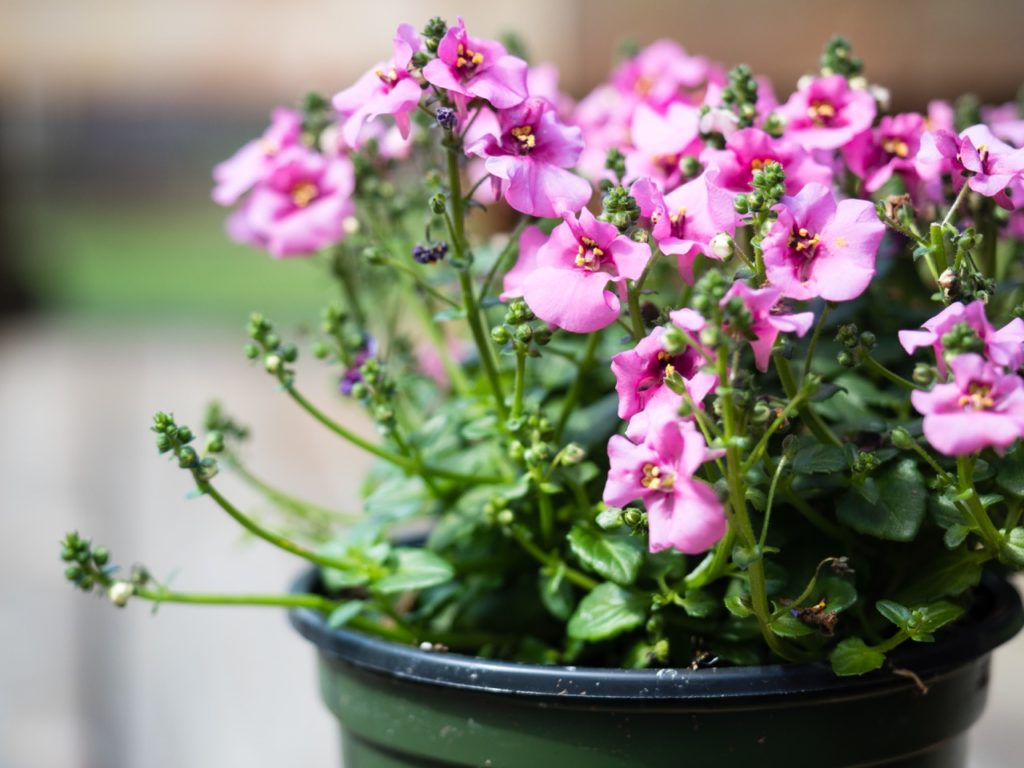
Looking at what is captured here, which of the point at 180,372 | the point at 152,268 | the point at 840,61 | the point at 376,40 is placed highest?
the point at 152,268

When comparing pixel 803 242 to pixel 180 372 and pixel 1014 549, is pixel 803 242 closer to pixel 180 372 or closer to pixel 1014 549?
pixel 1014 549

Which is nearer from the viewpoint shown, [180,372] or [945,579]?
[945,579]

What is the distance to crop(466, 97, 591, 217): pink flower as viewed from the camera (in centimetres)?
54

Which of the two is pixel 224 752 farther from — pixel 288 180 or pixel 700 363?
pixel 700 363

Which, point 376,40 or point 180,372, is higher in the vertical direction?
point 376,40

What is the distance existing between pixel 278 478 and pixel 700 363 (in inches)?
51.5

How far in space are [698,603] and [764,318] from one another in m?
0.15

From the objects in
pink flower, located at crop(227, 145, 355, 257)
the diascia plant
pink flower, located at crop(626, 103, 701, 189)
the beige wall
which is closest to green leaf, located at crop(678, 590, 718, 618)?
the diascia plant

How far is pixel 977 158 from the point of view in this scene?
0.54 m

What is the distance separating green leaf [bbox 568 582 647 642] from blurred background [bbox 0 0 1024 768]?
0.22 m

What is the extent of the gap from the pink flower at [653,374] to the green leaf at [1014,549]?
158mm

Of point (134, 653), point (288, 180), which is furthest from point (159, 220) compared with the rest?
point (288, 180)

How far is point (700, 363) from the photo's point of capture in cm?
52

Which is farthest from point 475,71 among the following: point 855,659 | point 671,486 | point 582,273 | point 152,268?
point 152,268
